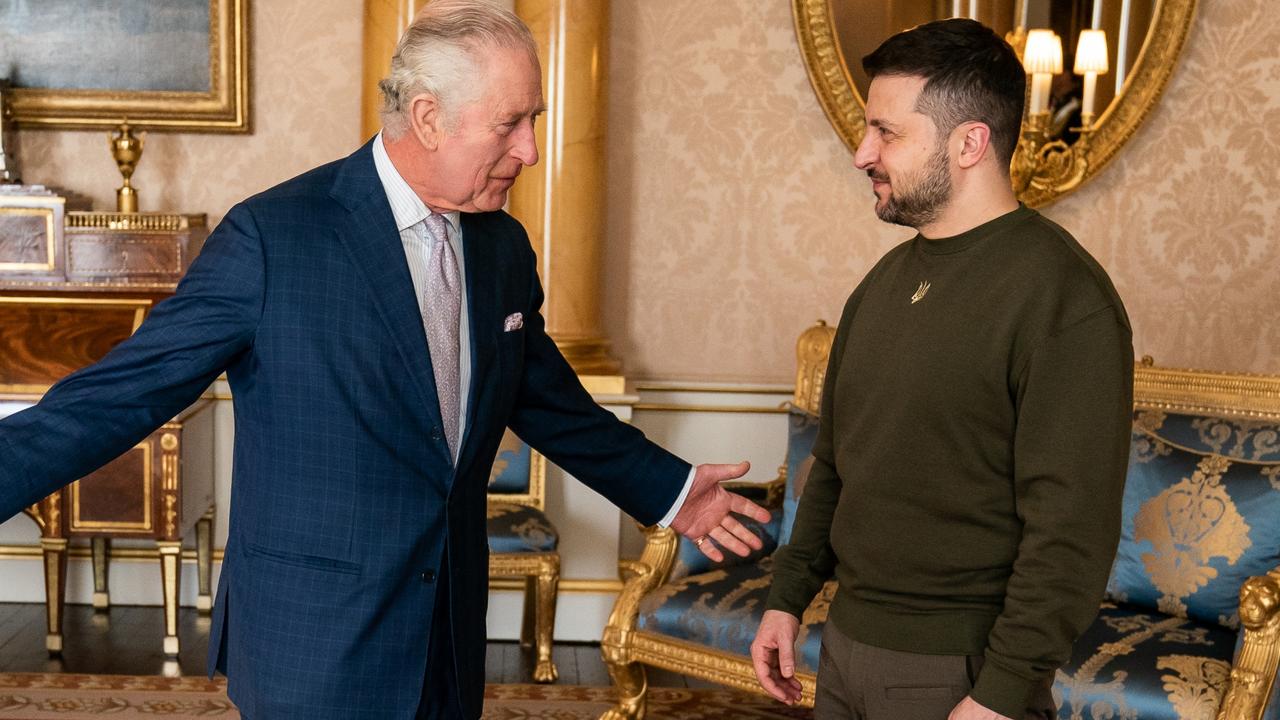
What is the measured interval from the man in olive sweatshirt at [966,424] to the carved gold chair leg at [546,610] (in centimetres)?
226

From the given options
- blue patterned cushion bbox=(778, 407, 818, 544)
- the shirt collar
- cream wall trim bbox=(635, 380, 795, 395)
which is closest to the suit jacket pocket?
the shirt collar

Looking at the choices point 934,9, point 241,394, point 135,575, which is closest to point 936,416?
point 241,394

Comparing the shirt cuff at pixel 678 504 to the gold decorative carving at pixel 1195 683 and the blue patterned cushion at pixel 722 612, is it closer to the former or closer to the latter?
the blue patterned cushion at pixel 722 612

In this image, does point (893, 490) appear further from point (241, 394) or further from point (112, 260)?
point (112, 260)

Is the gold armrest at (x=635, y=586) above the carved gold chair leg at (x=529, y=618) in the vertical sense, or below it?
above

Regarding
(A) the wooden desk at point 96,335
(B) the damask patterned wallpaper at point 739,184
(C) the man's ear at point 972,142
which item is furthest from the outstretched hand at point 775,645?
(B) the damask patterned wallpaper at point 739,184

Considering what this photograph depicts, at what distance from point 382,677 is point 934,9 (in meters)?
3.48

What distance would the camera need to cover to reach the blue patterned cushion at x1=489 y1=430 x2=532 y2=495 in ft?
14.2

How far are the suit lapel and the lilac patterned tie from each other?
38mm

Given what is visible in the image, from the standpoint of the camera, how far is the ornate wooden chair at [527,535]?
13.5 feet

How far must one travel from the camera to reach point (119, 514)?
415cm

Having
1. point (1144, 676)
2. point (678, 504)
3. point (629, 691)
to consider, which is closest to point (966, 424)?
point (678, 504)

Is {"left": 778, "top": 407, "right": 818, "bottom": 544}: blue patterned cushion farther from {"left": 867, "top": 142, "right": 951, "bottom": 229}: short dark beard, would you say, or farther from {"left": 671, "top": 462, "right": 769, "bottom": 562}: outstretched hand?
{"left": 867, "top": 142, "right": 951, "bottom": 229}: short dark beard

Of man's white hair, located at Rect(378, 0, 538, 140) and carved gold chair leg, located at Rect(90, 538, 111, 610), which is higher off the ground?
man's white hair, located at Rect(378, 0, 538, 140)
